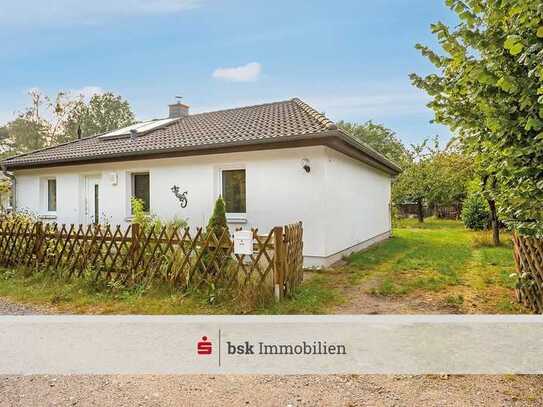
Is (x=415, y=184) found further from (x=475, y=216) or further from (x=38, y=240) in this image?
(x=38, y=240)

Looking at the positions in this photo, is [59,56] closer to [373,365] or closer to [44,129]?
[373,365]

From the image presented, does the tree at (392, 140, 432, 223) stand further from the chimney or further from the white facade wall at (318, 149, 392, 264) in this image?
the chimney

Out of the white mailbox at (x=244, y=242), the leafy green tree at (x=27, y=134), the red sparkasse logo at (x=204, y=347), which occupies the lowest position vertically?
the red sparkasse logo at (x=204, y=347)

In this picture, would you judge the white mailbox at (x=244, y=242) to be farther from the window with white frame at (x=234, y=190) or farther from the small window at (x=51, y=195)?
the small window at (x=51, y=195)

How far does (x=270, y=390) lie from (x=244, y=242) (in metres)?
2.80

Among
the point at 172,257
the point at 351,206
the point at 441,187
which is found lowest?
the point at 172,257

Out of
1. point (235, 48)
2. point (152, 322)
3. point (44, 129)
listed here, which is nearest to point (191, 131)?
point (235, 48)

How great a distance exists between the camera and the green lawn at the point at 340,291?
557 cm

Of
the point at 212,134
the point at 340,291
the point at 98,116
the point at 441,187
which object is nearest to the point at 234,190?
the point at 212,134

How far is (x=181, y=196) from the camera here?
408 inches

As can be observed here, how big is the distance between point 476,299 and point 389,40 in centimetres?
Result: 796

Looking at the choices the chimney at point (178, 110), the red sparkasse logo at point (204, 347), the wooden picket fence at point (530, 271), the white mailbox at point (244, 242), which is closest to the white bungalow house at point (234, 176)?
the chimney at point (178, 110)

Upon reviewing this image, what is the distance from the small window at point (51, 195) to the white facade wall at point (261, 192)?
14cm

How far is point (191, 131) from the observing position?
12.2 m
